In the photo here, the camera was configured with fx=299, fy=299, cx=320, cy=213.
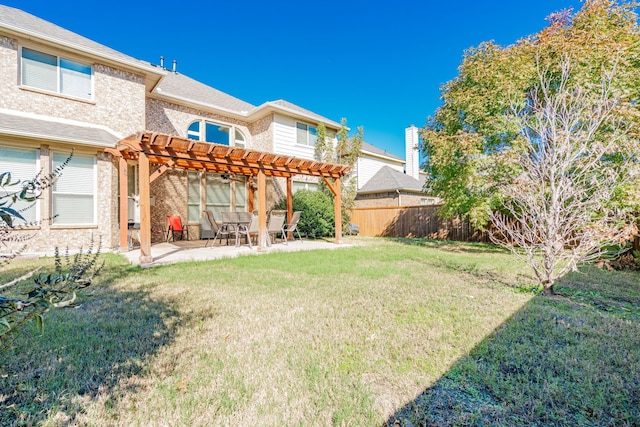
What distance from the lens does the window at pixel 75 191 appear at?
8.15 m

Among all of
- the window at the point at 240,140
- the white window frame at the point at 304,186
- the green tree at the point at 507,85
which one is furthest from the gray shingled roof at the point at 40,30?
the green tree at the point at 507,85

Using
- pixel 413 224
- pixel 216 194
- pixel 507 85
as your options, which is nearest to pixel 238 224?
pixel 216 194

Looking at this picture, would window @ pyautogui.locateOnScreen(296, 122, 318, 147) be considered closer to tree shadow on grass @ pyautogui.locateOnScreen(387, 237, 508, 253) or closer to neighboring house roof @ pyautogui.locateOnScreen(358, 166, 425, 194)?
neighboring house roof @ pyautogui.locateOnScreen(358, 166, 425, 194)

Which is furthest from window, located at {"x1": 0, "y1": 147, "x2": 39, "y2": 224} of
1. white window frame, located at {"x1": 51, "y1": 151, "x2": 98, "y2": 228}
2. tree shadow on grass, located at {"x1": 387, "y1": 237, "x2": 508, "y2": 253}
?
tree shadow on grass, located at {"x1": 387, "y1": 237, "x2": 508, "y2": 253}

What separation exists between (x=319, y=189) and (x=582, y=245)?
11.3 metres

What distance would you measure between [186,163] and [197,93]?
5305mm

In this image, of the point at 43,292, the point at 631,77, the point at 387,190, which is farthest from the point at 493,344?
the point at 387,190

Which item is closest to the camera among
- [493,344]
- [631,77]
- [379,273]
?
[493,344]

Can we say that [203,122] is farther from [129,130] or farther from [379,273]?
[379,273]

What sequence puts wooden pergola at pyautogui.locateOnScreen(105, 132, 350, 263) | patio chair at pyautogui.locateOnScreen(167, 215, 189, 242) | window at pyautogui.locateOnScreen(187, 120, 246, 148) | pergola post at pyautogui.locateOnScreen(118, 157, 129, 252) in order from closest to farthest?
1. wooden pergola at pyautogui.locateOnScreen(105, 132, 350, 263)
2. pergola post at pyautogui.locateOnScreen(118, 157, 129, 252)
3. patio chair at pyautogui.locateOnScreen(167, 215, 189, 242)
4. window at pyautogui.locateOnScreen(187, 120, 246, 148)

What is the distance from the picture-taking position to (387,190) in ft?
62.6

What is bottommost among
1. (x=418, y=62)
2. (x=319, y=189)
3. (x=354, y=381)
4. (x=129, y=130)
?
(x=354, y=381)

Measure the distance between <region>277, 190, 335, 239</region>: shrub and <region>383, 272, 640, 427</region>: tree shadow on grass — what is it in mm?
10029

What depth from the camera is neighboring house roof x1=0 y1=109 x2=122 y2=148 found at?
Result: 23.4ft
